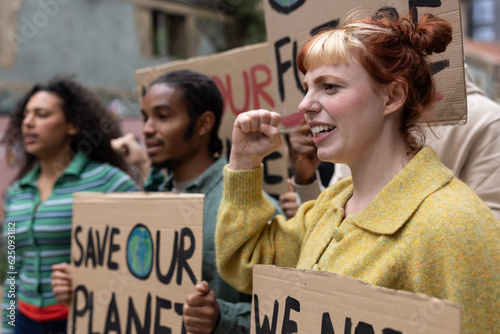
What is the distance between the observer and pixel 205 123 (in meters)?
2.12

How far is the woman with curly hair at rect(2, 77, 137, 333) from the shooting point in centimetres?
242

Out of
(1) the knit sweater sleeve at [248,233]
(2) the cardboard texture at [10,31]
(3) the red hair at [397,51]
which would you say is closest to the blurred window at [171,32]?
(2) the cardboard texture at [10,31]

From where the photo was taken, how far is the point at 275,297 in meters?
1.29

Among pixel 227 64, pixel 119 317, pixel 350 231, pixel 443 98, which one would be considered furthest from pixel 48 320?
pixel 443 98

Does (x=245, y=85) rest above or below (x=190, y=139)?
above

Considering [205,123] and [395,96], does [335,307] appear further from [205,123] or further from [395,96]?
[205,123]

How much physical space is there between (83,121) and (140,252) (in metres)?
1.30

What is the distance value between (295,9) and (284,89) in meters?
0.28

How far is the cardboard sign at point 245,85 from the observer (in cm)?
237

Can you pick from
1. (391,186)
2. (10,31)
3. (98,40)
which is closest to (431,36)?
(391,186)

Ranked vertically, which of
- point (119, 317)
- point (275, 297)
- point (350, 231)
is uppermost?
point (350, 231)

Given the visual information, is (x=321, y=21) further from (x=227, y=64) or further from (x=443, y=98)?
(x=227, y=64)

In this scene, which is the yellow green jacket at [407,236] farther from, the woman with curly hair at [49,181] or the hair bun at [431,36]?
the woman with curly hair at [49,181]

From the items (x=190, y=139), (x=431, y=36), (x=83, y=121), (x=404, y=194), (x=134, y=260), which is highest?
(x=431, y=36)
